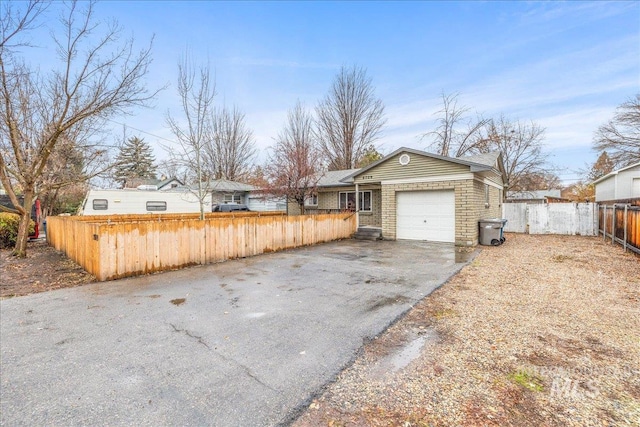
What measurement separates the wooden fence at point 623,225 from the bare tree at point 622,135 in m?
18.1

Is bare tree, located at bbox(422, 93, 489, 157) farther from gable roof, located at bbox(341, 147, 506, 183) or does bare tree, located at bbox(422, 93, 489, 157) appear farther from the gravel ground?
the gravel ground

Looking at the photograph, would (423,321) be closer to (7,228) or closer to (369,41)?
(7,228)

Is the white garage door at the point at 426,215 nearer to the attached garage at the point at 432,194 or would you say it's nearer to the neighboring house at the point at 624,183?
the attached garage at the point at 432,194

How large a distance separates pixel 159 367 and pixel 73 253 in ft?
24.8

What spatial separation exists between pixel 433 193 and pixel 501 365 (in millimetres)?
9726

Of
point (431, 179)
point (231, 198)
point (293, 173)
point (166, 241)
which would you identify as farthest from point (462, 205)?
point (231, 198)

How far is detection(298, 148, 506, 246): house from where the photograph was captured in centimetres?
1082

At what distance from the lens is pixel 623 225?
30.7 ft

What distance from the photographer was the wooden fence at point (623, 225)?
8305 millimetres

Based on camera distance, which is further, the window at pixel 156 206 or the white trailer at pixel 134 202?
the window at pixel 156 206

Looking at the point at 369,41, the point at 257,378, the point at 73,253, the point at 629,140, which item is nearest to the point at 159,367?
the point at 257,378

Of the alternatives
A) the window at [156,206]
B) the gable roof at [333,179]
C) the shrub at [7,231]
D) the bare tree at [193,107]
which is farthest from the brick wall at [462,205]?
the shrub at [7,231]

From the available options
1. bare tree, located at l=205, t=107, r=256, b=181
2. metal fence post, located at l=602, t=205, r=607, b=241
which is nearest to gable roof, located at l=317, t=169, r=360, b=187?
metal fence post, located at l=602, t=205, r=607, b=241

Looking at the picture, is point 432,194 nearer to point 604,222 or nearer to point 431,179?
point 431,179
